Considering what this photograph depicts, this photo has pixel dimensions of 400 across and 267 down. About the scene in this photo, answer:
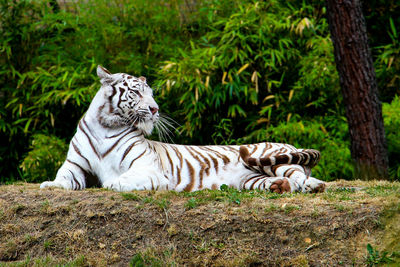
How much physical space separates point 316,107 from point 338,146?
1.70ft

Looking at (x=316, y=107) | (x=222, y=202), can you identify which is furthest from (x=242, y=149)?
(x=316, y=107)

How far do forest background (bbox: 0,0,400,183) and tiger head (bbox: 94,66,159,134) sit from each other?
165cm

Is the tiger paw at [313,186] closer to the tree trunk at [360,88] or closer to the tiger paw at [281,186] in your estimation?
the tiger paw at [281,186]

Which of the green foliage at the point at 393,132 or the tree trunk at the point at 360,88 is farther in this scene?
the green foliage at the point at 393,132

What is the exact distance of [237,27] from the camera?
19.2 ft

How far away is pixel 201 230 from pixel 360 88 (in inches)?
107

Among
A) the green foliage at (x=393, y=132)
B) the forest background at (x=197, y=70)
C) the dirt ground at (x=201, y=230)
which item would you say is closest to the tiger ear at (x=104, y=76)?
the dirt ground at (x=201, y=230)

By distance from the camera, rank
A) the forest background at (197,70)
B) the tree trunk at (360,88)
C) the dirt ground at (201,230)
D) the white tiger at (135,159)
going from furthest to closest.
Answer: the forest background at (197,70) → the tree trunk at (360,88) → the white tiger at (135,159) → the dirt ground at (201,230)

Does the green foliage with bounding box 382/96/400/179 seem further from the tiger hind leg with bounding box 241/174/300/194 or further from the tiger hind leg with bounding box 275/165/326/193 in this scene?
the tiger hind leg with bounding box 241/174/300/194

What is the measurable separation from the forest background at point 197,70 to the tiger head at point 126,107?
1.65 m

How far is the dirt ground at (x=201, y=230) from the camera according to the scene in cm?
280

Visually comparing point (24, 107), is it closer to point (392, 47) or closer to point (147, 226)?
point (147, 226)

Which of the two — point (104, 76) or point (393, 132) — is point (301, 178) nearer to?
point (104, 76)

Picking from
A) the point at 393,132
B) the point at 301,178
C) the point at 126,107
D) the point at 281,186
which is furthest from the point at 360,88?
the point at 126,107
